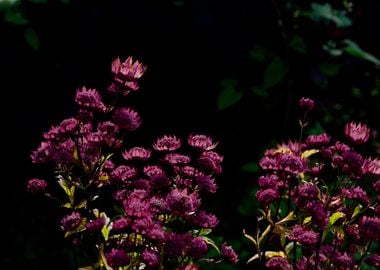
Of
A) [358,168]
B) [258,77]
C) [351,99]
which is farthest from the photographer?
[351,99]

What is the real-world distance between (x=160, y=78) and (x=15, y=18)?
2.51 feet

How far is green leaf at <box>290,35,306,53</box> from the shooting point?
3043 mm

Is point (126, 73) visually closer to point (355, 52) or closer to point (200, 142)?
point (200, 142)

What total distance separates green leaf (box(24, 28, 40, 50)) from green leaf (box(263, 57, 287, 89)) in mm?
1043

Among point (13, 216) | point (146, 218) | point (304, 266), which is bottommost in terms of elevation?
point (13, 216)

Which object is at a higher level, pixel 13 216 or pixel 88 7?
pixel 88 7

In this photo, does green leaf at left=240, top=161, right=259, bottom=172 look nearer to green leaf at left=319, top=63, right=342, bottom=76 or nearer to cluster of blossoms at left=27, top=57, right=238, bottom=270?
green leaf at left=319, top=63, right=342, bottom=76

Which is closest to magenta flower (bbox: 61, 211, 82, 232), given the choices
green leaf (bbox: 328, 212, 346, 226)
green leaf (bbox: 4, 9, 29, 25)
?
green leaf (bbox: 328, 212, 346, 226)

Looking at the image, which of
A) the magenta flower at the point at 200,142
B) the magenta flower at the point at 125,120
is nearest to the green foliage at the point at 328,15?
the magenta flower at the point at 200,142

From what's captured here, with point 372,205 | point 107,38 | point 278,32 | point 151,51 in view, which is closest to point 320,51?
point 278,32

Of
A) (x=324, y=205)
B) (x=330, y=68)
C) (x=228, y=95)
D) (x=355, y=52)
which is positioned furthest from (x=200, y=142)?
(x=355, y=52)

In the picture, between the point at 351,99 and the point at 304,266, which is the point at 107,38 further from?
the point at 304,266

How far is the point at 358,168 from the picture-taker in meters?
1.57

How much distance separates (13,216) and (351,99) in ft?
6.39
